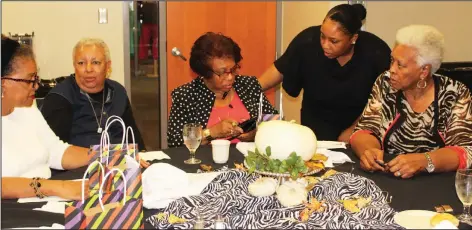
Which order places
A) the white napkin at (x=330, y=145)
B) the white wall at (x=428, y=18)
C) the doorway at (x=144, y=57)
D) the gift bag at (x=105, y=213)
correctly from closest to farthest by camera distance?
the gift bag at (x=105, y=213), the white napkin at (x=330, y=145), the white wall at (x=428, y=18), the doorway at (x=144, y=57)

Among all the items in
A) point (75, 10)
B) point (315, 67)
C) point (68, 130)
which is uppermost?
point (75, 10)

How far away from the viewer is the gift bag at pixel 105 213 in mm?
1361

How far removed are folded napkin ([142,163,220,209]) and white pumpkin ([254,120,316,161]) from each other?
0.23m

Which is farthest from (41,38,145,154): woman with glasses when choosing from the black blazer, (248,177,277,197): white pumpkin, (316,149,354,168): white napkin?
(248,177,277,197): white pumpkin

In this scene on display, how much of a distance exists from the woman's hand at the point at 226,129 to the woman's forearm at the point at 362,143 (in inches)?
21.6

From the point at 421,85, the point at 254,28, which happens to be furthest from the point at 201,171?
the point at 254,28

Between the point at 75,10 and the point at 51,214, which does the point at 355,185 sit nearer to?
the point at 51,214

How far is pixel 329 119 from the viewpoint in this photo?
330 centimetres

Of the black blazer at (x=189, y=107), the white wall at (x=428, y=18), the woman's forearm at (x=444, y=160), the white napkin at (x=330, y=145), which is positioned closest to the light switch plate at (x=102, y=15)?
the white wall at (x=428, y=18)

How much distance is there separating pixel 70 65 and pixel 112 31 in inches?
18.6

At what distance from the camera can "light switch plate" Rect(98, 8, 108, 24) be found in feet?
15.6

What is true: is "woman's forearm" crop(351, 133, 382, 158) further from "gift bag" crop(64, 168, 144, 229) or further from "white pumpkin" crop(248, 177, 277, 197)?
"gift bag" crop(64, 168, 144, 229)

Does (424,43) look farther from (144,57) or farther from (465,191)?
(144,57)

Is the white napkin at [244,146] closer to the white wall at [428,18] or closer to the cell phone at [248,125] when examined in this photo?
the cell phone at [248,125]
